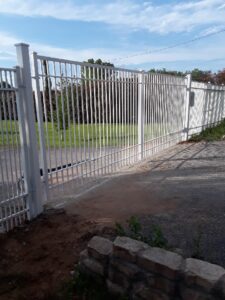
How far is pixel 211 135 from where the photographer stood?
12516 millimetres

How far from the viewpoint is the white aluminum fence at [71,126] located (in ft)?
13.3

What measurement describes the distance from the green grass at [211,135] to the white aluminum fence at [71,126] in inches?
80.1

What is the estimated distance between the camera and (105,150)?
256 inches

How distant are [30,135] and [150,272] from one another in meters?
2.61

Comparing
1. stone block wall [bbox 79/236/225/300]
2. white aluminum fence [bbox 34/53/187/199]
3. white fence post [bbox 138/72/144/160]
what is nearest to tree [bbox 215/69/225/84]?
white aluminum fence [bbox 34/53/187/199]

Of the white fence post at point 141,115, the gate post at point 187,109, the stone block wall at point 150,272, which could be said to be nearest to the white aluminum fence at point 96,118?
the white fence post at point 141,115

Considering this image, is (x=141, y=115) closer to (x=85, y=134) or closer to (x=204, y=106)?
(x=85, y=134)

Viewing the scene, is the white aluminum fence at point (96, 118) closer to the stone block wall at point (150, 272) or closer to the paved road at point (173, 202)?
the paved road at point (173, 202)

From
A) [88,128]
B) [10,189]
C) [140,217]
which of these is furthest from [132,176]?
[10,189]

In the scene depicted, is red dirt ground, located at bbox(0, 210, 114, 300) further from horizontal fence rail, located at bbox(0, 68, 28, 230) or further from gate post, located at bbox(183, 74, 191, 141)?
gate post, located at bbox(183, 74, 191, 141)

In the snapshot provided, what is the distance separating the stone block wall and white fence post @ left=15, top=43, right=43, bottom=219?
181cm

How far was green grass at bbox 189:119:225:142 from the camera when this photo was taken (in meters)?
11.7

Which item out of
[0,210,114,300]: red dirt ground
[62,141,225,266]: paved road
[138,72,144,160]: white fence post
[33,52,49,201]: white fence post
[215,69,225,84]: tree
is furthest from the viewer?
[215,69,225,84]: tree

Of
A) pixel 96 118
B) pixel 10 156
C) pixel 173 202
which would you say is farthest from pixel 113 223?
pixel 96 118
